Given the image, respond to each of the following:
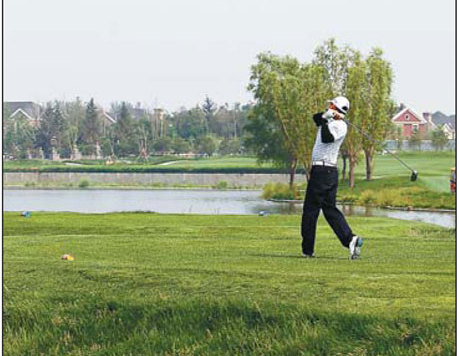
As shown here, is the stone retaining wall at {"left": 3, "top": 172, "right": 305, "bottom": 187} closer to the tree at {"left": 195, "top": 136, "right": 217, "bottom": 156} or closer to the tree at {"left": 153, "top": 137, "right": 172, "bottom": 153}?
the tree at {"left": 195, "top": 136, "right": 217, "bottom": 156}

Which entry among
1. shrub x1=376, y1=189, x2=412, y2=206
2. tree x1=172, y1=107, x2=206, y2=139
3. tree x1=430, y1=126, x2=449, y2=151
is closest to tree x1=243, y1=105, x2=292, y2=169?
shrub x1=376, y1=189, x2=412, y2=206

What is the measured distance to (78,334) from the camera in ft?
28.7

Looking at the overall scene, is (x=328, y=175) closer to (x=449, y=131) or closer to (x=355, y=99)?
(x=355, y=99)

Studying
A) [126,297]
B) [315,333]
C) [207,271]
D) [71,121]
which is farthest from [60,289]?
[71,121]

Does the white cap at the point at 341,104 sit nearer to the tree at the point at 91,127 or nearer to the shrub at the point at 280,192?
the shrub at the point at 280,192

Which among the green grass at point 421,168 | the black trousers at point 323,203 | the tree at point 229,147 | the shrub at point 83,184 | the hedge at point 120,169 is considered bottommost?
the shrub at point 83,184

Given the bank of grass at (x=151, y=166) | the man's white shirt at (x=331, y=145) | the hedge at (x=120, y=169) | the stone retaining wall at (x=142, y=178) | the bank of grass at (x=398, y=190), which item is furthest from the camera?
the hedge at (x=120, y=169)

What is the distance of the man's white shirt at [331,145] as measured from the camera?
11297 mm

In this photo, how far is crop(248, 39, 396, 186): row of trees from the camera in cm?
4038

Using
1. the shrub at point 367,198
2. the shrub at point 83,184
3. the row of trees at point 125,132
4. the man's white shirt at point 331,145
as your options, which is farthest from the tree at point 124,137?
the man's white shirt at point 331,145

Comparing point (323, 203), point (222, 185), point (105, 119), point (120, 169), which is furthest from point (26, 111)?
point (323, 203)

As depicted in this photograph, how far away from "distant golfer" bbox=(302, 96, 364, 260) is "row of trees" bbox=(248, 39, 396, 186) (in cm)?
2516

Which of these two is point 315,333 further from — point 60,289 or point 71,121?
point 71,121

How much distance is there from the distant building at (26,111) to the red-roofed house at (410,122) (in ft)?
94.5
